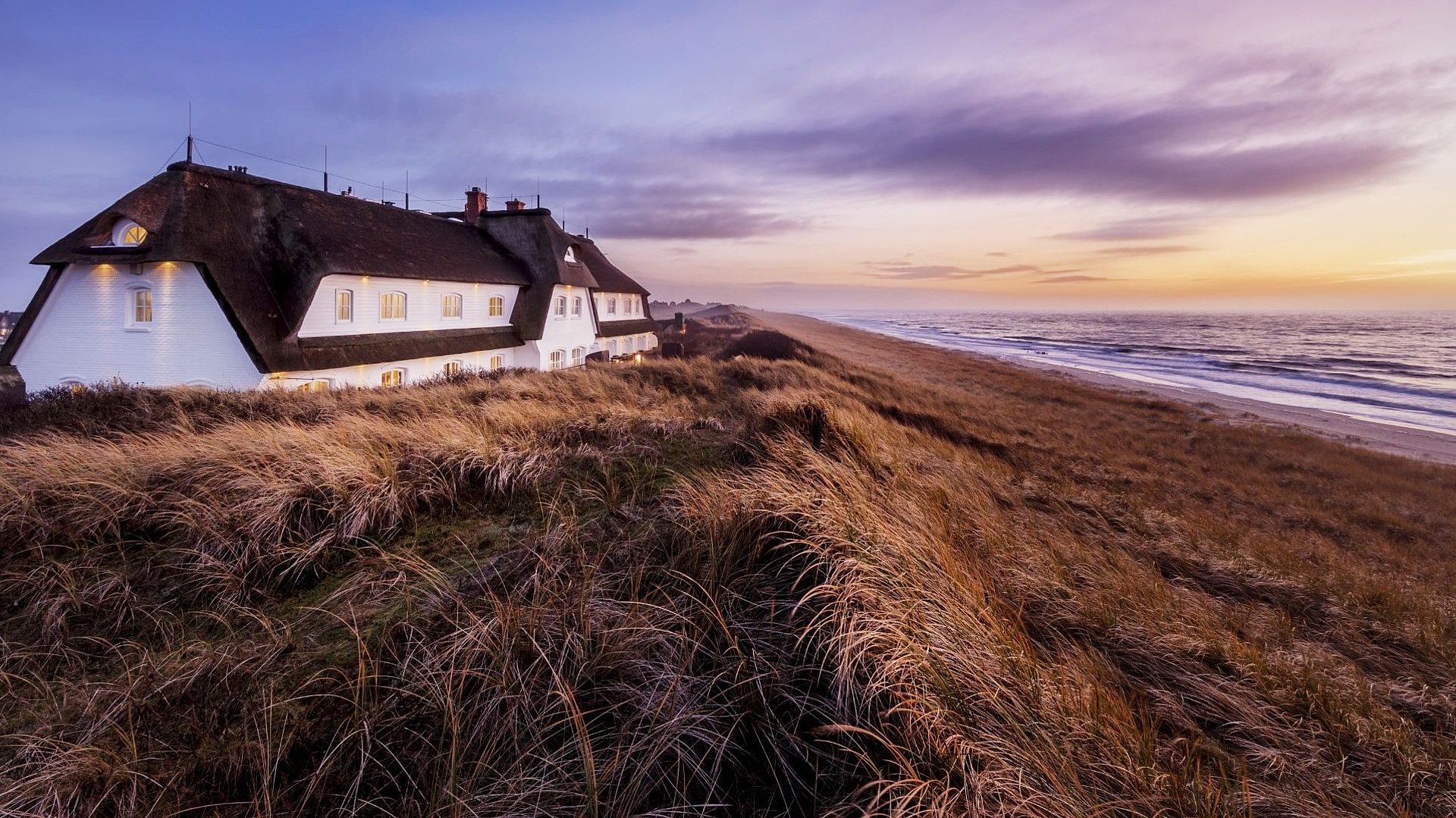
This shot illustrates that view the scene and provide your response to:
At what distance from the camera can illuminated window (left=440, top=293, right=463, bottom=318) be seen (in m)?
22.2

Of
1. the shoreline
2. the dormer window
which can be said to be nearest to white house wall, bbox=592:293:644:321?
the dormer window

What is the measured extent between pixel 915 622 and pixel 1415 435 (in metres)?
30.1

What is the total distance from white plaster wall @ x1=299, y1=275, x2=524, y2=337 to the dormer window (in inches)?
166

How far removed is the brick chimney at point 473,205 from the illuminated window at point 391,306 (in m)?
9.92

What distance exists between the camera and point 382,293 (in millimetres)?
19453

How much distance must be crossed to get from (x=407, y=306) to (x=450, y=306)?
2334mm

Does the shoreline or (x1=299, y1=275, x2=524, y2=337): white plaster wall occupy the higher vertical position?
(x1=299, y1=275, x2=524, y2=337): white plaster wall

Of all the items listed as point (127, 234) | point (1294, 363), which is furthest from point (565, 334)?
point (1294, 363)

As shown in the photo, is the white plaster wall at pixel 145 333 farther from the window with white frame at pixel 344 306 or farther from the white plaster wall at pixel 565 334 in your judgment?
the white plaster wall at pixel 565 334

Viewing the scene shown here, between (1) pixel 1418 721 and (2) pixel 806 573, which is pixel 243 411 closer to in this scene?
(2) pixel 806 573

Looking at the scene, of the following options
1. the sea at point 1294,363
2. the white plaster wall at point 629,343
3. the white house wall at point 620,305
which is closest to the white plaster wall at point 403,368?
the white house wall at point 620,305

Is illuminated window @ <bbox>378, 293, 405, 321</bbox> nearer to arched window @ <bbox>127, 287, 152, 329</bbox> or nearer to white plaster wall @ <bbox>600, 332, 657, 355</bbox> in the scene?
arched window @ <bbox>127, 287, 152, 329</bbox>

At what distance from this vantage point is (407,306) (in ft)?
67.2

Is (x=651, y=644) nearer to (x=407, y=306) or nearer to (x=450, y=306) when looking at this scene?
(x=407, y=306)
